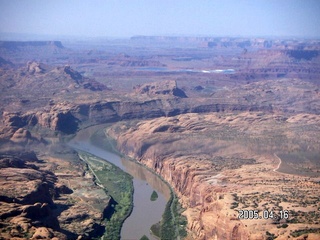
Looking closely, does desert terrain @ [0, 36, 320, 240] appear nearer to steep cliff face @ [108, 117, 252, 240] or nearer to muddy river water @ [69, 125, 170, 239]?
steep cliff face @ [108, 117, 252, 240]

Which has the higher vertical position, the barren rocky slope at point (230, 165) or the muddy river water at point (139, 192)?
the barren rocky slope at point (230, 165)

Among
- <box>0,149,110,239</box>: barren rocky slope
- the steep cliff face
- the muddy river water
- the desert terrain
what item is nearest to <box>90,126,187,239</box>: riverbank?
the desert terrain

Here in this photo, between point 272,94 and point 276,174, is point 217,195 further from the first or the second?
A: point 272,94

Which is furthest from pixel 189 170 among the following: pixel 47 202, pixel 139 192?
pixel 47 202

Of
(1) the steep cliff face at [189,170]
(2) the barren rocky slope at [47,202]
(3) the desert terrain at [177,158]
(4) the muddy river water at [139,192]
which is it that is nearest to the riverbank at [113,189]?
(3) the desert terrain at [177,158]

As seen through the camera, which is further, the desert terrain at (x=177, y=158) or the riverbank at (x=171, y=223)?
the riverbank at (x=171, y=223)

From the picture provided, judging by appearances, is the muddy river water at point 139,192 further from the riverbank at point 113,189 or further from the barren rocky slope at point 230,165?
the barren rocky slope at point 230,165

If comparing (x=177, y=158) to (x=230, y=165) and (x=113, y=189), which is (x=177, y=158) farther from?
(x=113, y=189)

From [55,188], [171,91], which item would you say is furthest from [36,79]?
Answer: [55,188]
